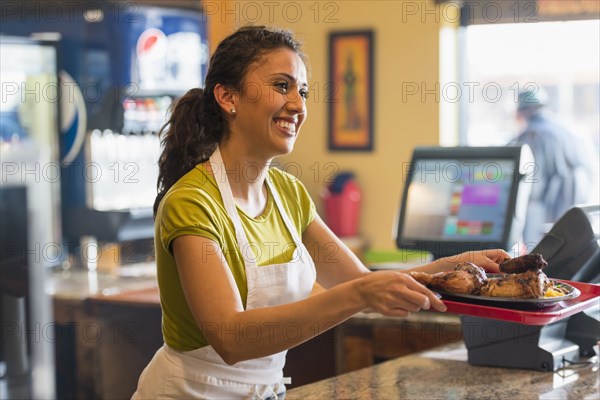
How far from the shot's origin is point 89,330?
12.2 feet

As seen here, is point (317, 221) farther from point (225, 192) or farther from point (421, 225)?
point (421, 225)

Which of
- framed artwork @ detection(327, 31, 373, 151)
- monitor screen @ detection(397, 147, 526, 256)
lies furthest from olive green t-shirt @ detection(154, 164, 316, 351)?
framed artwork @ detection(327, 31, 373, 151)

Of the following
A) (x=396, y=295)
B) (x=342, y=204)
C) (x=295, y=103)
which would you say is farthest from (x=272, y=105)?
(x=342, y=204)

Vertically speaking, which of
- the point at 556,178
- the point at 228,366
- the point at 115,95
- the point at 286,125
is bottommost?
the point at 228,366

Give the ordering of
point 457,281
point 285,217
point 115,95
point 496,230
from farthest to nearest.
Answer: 1. point 115,95
2. point 496,230
3. point 285,217
4. point 457,281

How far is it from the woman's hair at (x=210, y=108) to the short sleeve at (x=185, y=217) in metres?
0.20

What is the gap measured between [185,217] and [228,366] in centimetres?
38

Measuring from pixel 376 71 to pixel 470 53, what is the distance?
62cm

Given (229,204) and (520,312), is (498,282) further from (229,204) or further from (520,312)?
(229,204)

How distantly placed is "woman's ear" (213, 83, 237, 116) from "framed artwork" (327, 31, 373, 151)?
159 inches

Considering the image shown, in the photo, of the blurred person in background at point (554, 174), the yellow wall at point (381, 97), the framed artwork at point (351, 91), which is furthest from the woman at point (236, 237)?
the framed artwork at point (351, 91)

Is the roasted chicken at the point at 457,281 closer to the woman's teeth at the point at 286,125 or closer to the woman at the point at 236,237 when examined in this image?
the woman at the point at 236,237

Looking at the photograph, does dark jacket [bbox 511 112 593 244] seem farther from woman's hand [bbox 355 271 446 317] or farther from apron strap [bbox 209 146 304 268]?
woman's hand [bbox 355 271 446 317]

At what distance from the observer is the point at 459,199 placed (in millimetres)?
3328
